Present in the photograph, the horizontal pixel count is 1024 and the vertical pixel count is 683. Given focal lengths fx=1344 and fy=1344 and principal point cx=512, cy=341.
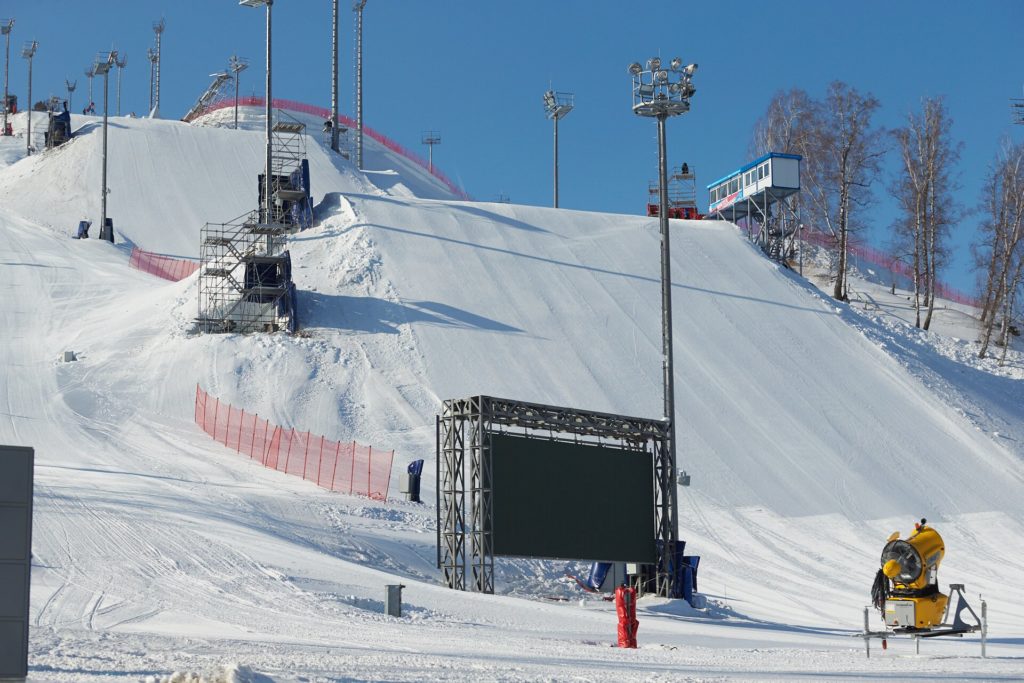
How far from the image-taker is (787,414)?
38562mm

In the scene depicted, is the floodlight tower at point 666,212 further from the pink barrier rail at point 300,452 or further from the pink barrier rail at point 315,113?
the pink barrier rail at point 315,113

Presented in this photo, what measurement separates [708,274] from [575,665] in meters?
34.8

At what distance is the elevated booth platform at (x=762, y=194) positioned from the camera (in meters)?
53.2

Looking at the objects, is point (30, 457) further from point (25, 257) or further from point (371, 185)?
point (371, 185)

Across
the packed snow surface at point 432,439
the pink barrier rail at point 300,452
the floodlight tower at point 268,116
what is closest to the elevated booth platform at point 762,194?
the packed snow surface at point 432,439

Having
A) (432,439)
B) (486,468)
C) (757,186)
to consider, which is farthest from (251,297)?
(757,186)

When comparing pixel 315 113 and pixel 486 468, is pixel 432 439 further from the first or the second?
pixel 315 113

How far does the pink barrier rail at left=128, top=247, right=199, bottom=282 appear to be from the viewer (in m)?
50.7

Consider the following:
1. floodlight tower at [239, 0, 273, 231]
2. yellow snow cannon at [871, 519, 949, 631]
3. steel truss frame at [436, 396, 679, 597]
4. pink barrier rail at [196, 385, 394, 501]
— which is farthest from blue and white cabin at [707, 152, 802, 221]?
yellow snow cannon at [871, 519, 949, 631]

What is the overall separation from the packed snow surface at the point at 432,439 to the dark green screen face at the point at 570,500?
0.41 m

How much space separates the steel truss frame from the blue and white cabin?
1130 inches

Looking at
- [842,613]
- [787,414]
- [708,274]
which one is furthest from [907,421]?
[842,613]

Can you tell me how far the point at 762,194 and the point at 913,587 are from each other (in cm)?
4008

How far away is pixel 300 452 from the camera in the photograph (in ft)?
102
